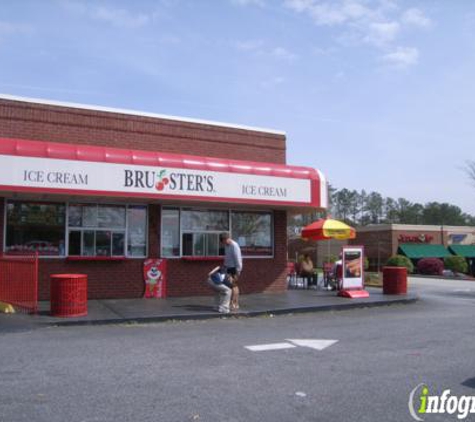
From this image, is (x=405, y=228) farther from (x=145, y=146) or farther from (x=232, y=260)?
(x=232, y=260)

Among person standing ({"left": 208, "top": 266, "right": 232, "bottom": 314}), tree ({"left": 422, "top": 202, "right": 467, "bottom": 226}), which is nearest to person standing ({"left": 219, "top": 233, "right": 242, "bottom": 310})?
person standing ({"left": 208, "top": 266, "right": 232, "bottom": 314})

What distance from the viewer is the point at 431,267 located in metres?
40.8

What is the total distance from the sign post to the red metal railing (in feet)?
27.6

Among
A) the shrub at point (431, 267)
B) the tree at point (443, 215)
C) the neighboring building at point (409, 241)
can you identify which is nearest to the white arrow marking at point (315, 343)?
the shrub at point (431, 267)

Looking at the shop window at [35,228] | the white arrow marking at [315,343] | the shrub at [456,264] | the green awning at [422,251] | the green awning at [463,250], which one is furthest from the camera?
the green awning at [463,250]

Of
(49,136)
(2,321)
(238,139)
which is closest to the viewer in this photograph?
(2,321)

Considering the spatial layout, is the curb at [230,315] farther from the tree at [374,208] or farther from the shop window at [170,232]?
the tree at [374,208]

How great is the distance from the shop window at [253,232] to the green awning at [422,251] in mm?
32110

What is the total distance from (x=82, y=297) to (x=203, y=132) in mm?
6621

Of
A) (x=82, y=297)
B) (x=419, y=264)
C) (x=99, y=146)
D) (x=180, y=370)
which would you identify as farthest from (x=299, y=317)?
(x=419, y=264)

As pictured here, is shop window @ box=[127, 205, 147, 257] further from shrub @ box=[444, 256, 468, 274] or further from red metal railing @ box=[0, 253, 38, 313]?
shrub @ box=[444, 256, 468, 274]

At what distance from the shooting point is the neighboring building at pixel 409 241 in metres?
46.6

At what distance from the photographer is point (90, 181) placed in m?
12.8

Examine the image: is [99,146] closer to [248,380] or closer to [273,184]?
[273,184]
